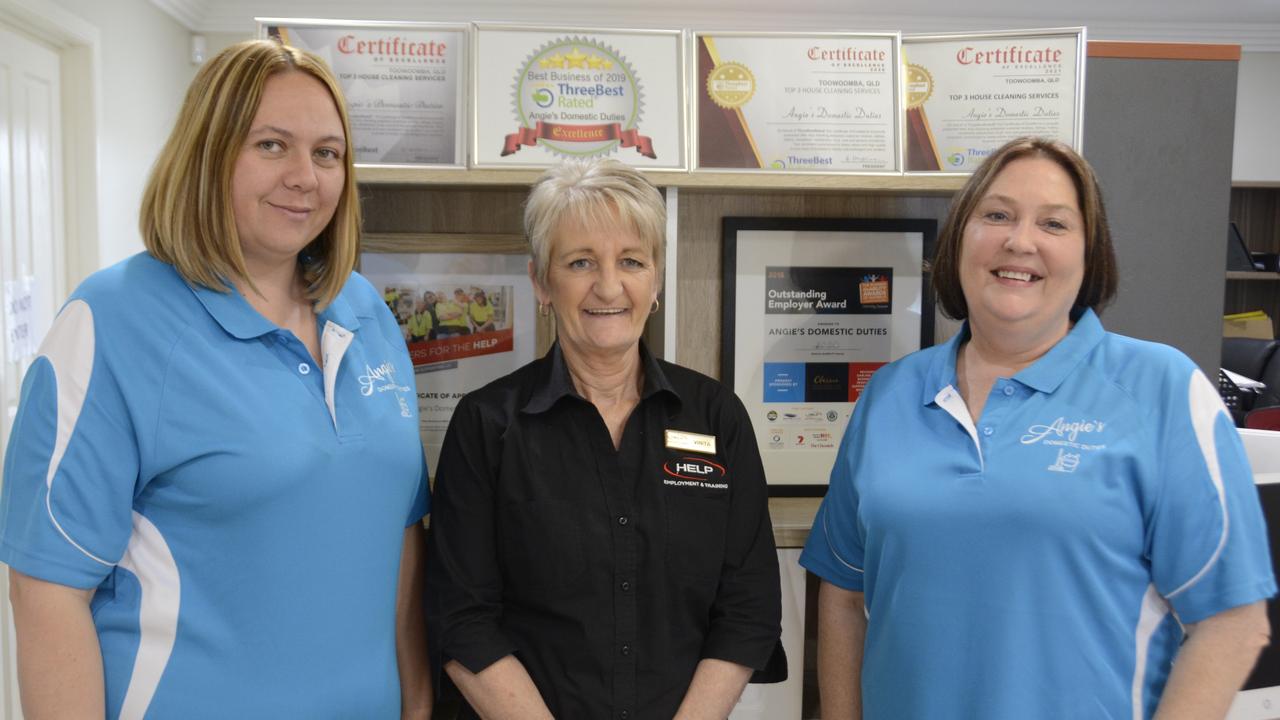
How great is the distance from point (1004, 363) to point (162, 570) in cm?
126

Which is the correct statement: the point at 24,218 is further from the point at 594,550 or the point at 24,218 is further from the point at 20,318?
the point at 594,550

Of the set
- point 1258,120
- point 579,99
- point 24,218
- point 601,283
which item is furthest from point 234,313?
point 1258,120

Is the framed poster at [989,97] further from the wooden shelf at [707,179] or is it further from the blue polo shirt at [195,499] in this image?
the blue polo shirt at [195,499]

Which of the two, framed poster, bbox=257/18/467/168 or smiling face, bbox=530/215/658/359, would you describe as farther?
framed poster, bbox=257/18/467/168

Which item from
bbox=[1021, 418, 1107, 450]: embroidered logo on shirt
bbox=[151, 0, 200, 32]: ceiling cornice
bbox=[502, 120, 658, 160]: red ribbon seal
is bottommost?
bbox=[1021, 418, 1107, 450]: embroidered logo on shirt

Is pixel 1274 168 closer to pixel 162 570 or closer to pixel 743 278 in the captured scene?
pixel 743 278

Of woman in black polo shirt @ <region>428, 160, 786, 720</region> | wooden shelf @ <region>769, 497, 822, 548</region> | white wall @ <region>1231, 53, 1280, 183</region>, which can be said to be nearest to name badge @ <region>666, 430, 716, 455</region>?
woman in black polo shirt @ <region>428, 160, 786, 720</region>

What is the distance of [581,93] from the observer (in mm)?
1971

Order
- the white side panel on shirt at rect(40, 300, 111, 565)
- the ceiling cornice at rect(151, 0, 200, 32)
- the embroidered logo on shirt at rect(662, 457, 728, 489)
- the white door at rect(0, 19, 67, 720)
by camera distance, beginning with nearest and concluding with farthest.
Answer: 1. the white side panel on shirt at rect(40, 300, 111, 565)
2. the embroidered logo on shirt at rect(662, 457, 728, 489)
3. the white door at rect(0, 19, 67, 720)
4. the ceiling cornice at rect(151, 0, 200, 32)

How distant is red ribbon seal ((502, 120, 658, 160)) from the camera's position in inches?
76.1

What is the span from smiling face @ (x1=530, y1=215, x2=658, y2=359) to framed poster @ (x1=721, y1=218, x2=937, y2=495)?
2.36ft

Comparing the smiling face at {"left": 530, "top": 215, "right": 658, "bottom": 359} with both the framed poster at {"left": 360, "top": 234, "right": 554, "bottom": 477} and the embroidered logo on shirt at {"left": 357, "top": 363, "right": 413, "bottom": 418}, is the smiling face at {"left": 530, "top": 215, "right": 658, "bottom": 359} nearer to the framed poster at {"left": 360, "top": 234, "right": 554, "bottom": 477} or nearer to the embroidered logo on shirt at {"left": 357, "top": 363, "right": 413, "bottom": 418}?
the embroidered logo on shirt at {"left": 357, "top": 363, "right": 413, "bottom": 418}

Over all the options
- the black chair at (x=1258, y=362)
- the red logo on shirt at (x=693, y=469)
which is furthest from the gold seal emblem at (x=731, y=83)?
the black chair at (x=1258, y=362)

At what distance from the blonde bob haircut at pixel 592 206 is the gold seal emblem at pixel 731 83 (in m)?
0.59
